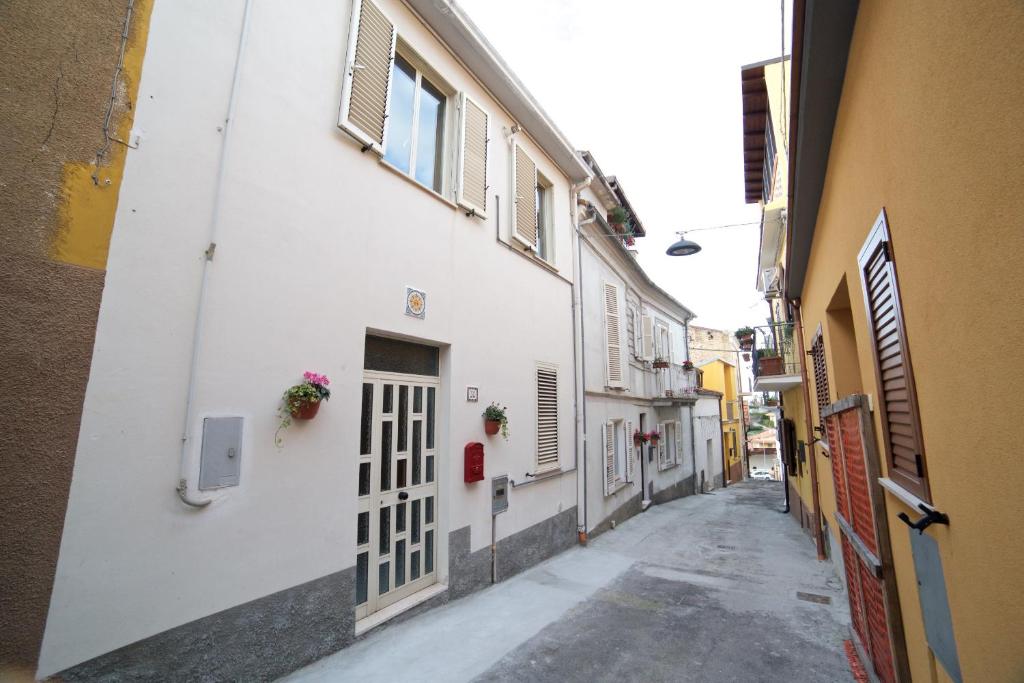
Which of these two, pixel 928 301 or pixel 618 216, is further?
pixel 618 216

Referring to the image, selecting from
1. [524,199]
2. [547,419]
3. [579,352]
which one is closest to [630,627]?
[547,419]

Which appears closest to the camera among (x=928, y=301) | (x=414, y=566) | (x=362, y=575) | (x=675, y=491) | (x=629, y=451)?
(x=928, y=301)

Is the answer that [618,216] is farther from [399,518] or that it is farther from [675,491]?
[675,491]

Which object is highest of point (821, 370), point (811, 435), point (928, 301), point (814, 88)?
point (814, 88)

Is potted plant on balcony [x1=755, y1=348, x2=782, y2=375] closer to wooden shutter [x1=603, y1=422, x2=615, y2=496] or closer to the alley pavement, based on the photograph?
wooden shutter [x1=603, y1=422, x2=615, y2=496]

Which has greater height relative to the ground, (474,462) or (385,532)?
(474,462)

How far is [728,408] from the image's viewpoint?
90.0 ft

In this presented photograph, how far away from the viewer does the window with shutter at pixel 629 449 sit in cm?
1073

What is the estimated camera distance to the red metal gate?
291 centimetres

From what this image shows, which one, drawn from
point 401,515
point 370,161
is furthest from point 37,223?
point 401,515

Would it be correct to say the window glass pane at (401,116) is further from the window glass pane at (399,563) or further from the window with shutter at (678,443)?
the window with shutter at (678,443)

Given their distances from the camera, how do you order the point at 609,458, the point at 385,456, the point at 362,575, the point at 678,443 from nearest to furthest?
the point at 362,575 < the point at 385,456 < the point at 609,458 < the point at 678,443

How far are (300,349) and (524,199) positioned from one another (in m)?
4.67

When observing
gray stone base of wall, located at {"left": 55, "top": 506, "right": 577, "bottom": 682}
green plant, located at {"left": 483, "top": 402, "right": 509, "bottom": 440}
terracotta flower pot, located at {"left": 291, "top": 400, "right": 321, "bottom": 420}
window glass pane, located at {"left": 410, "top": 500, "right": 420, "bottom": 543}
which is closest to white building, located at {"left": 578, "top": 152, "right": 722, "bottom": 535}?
green plant, located at {"left": 483, "top": 402, "right": 509, "bottom": 440}
